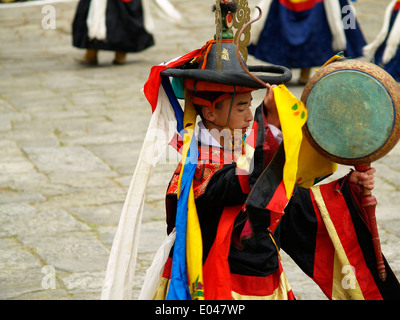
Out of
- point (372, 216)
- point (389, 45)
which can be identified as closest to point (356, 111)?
point (372, 216)

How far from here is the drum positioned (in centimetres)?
236

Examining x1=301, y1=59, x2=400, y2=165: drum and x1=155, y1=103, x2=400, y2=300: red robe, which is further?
x1=301, y1=59, x2=400, y2=165: drum

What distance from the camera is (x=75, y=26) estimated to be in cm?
889

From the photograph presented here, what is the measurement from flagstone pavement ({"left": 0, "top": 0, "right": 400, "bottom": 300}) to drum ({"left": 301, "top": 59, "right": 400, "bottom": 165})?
612mm

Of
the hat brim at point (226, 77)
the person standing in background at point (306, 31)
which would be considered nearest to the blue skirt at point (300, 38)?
the person standing in background at point (306, 31)

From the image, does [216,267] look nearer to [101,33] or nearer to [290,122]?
[290,122]

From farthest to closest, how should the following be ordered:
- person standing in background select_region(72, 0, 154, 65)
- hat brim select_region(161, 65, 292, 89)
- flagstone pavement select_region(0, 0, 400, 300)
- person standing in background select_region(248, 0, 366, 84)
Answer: person standing in background select_region(72, 0, 154, 65) < person standing in background select_region(248, 0, 366, 84) < flagstone pavement select_region(0, 0, 400, 300) < hat brim select_region(161, 65, 292, 89)

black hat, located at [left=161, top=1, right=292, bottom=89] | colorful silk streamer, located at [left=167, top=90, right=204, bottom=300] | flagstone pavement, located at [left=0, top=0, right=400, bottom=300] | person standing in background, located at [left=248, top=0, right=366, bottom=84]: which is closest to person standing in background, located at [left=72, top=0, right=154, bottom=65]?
flagstone pavement, located at [left=0, top=0, right=400, bottom=300]

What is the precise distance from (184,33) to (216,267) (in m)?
8.88

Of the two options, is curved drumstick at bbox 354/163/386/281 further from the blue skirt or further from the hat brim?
the blue skirt

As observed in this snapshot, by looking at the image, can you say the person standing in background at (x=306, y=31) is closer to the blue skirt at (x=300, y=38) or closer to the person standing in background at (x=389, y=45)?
the blue skirt at (x=300, y=38)

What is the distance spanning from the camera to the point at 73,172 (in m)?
5.61

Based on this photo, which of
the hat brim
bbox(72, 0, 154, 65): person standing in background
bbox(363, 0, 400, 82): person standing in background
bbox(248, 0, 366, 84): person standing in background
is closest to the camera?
the hat brim

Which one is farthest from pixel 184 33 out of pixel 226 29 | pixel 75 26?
pixel 226 29
